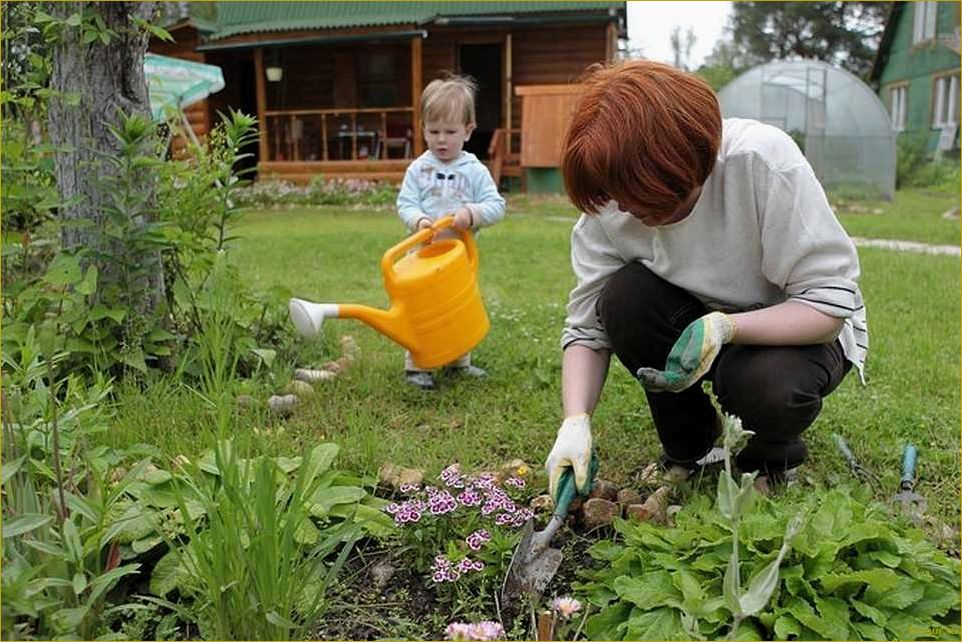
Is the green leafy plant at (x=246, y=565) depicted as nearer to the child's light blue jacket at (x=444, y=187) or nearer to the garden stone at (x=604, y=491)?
the garden stone at (x=604, y=491)

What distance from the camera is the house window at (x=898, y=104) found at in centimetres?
2150

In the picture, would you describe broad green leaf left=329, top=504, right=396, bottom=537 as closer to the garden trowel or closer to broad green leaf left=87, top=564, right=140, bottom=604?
A: the garden trowel

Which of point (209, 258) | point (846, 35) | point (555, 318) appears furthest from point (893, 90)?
point (209, 258)

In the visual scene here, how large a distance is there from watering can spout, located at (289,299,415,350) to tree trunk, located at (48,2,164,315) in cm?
45

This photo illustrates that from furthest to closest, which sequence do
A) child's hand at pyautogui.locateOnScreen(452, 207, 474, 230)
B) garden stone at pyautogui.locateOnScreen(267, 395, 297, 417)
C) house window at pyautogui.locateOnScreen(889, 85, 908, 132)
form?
house window at pyautogui.locateOnScreen(889, 85, 908, 132)
child's hand at pyautogui.locateOnScreen(452, 207, 474, 230)
garden stone at pyautogui.locateOnScreen(267, 395, 297, 417)

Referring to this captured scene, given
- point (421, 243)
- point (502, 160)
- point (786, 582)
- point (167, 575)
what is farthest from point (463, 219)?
point (502, 160)

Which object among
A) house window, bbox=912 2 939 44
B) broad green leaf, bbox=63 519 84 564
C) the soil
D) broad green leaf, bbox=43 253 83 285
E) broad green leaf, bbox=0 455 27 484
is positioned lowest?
the soil

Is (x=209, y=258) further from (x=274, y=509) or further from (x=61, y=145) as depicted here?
(x=274, y=509)

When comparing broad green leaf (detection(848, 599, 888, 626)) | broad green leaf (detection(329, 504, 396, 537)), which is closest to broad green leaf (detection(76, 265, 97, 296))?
broad green leaf (detection(329, 504, 396, 537))

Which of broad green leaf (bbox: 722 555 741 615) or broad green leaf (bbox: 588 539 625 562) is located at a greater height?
broad green leaf (bbox: 722 555 741 615)

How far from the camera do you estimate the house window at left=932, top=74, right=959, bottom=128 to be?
18.4 metres

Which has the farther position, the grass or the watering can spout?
the watering can spout

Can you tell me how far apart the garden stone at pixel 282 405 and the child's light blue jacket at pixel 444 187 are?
2.97ft

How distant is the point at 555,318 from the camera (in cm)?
392
